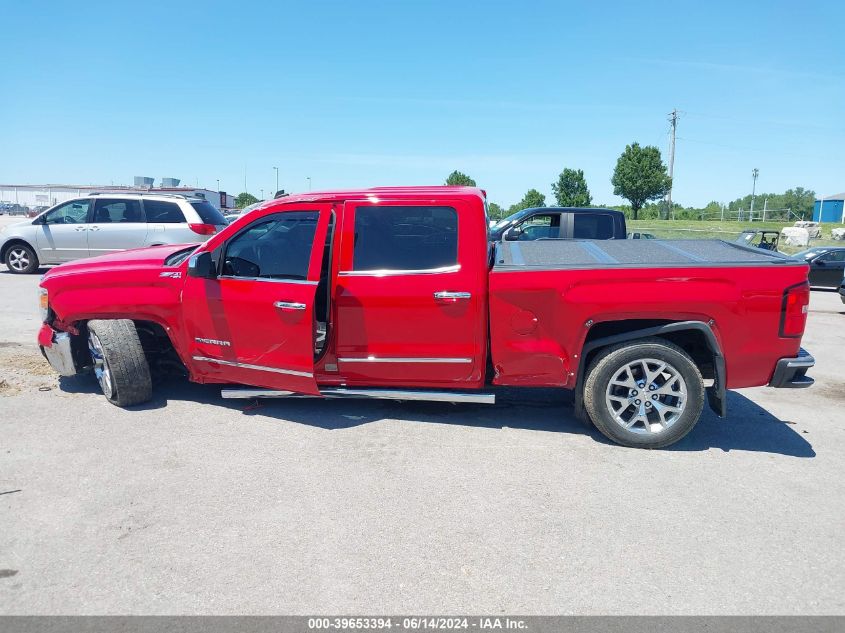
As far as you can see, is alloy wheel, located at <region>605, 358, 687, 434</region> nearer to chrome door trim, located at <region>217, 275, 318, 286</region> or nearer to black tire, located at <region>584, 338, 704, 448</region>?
black tire, located at <region>584, 338, 704, 448</region>

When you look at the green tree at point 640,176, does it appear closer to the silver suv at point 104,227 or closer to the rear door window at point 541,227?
the rear door window at point 541,227

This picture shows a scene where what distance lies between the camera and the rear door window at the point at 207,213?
13.3 meters

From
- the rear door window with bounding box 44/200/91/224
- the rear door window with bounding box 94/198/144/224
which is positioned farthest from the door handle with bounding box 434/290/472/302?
the rear door window with bounding box 44/200/91/224

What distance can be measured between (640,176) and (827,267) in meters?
41.8

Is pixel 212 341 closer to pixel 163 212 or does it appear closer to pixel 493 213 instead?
pixel 163 212

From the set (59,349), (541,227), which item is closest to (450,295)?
(59,349)

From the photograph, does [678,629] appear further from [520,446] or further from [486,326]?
[486,326]

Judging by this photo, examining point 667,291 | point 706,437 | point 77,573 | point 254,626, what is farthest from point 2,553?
point 706,437

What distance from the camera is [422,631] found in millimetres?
2713

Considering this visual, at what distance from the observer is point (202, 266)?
5027 millimetres

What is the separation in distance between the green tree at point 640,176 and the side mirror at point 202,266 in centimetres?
5537

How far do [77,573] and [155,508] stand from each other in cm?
64

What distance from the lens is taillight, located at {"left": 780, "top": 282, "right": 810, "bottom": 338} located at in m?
4.41

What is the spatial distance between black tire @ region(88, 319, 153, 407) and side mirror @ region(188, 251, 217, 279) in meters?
0.81
